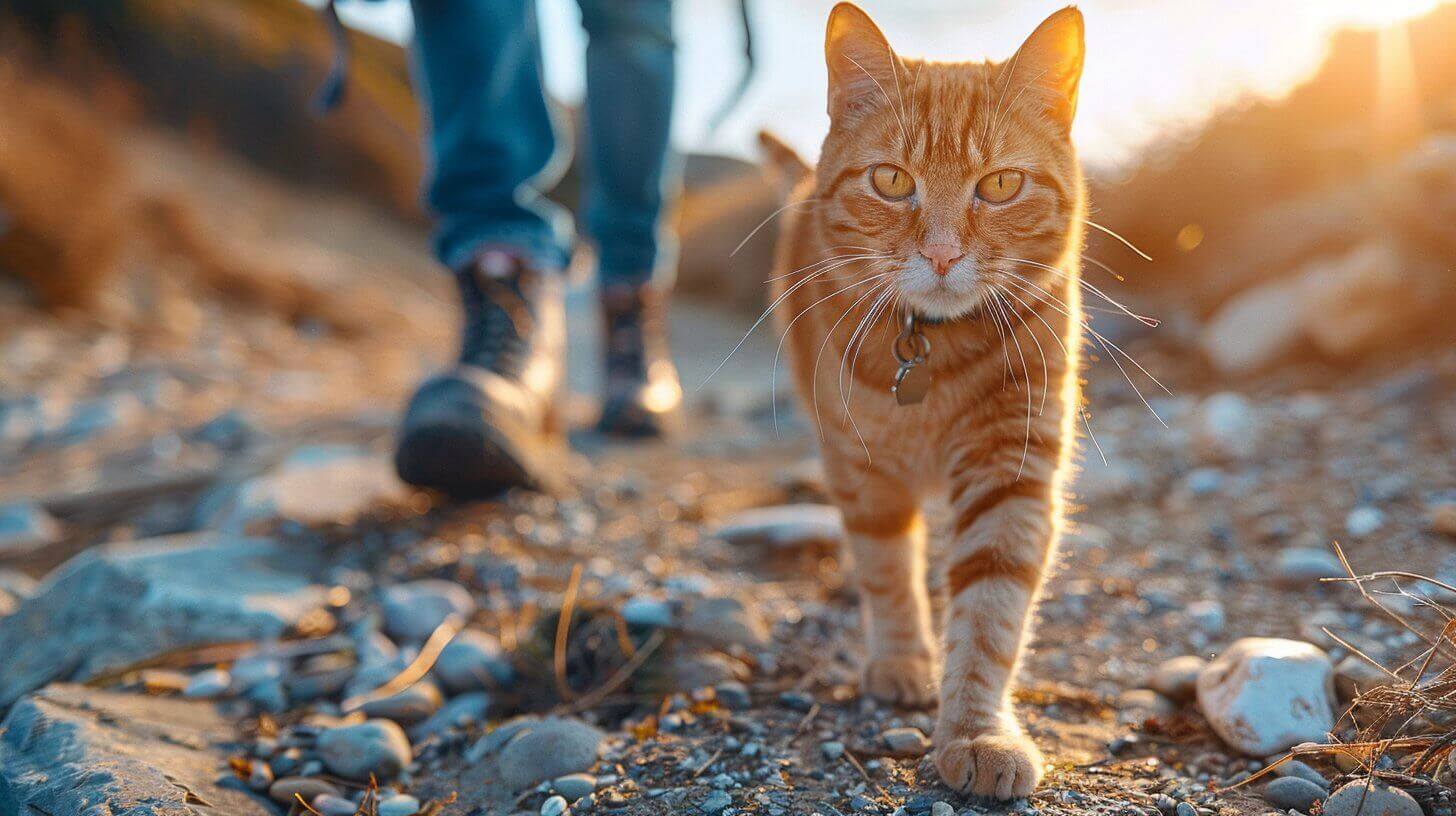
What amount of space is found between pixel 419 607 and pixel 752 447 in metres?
2.25

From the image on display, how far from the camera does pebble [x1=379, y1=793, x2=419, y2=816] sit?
1.42 metres

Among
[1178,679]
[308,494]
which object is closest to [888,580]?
[1178,679]

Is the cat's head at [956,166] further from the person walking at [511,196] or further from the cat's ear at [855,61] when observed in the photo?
the person walking at [511,196]

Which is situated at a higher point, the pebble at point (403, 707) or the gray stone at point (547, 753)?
the gray stone at point (547, 753)

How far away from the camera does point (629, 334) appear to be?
12.4ft

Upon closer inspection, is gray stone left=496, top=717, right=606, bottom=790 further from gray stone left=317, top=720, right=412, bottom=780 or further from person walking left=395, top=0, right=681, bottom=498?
person walking left=395, top=0, right=681, bottom=498

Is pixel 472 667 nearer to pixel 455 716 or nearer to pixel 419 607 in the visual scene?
pixel 455 716

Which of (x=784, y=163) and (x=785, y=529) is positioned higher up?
(x=784, y=163)

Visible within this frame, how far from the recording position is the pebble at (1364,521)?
234 cm

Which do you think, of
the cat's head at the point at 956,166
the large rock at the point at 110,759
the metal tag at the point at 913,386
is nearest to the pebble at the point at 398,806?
the large rock at the point at 110,759

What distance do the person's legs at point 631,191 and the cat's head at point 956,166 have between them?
1.50 meters

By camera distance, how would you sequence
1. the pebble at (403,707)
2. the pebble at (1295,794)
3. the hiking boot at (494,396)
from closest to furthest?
1. the pebble at (1295,794)
2. the pebble at (403,707)
3. the hiking boot at (494,396)

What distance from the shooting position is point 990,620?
1567mm

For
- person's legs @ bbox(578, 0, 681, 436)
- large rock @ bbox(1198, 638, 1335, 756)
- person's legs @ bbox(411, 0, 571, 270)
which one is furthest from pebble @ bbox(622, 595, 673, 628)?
person's legs @ bbox(578, 0, 681, 436)
